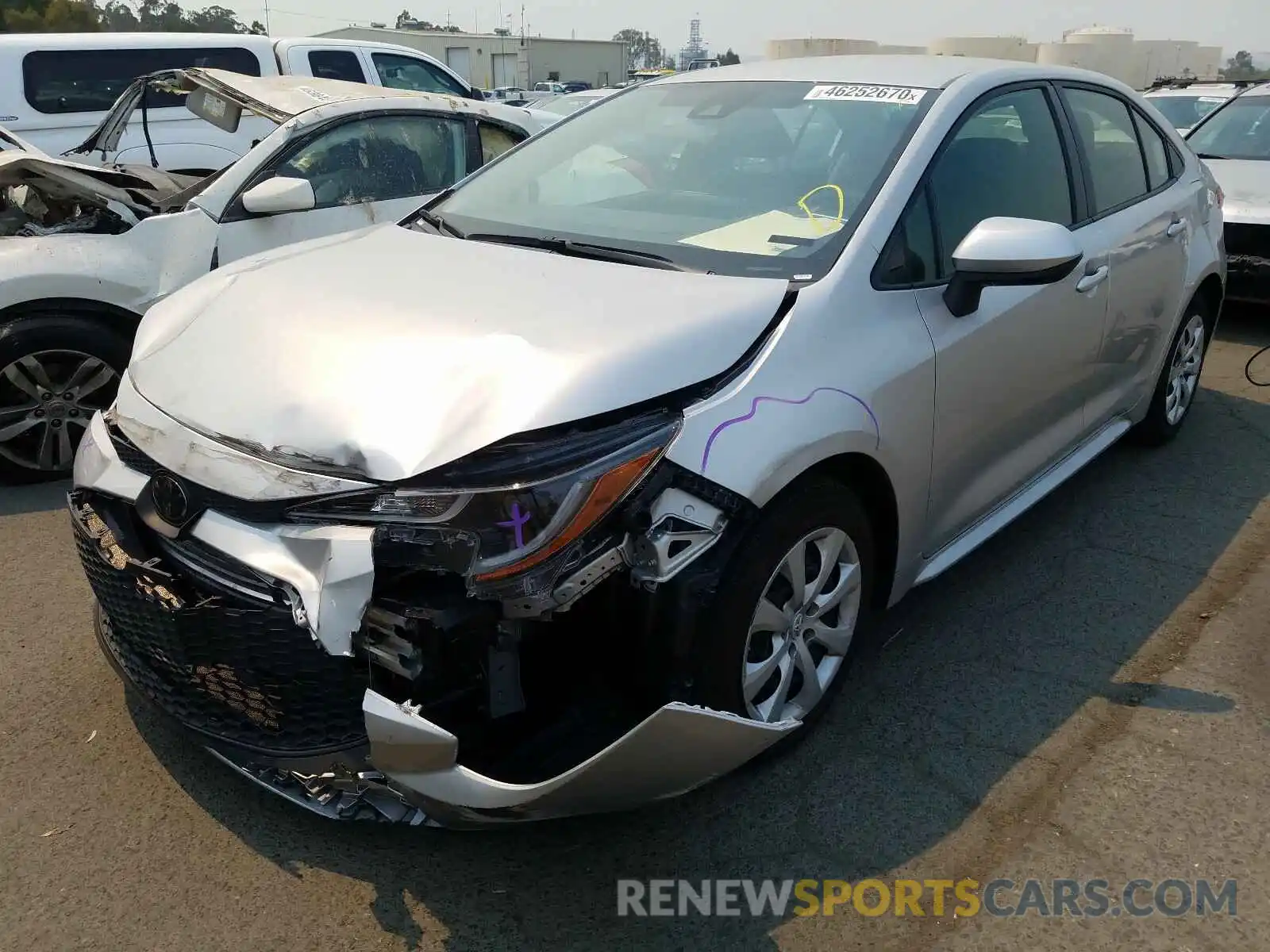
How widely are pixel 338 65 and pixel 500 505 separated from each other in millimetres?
9008

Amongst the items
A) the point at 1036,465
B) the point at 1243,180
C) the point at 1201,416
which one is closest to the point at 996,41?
the point at 1243,180

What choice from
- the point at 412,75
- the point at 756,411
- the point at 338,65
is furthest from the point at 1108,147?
the point at 412,75

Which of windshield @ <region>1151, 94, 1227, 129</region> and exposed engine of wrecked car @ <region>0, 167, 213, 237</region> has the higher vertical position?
windshield @ <region>1151, 94, 1227, 129</region>

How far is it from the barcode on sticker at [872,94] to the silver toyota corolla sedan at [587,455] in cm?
2

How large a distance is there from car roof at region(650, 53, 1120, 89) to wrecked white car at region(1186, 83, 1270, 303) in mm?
2749

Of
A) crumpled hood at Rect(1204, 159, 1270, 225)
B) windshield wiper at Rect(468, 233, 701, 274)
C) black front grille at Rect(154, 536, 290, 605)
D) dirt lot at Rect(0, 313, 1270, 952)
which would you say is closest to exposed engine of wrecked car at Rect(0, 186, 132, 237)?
dirt lot at Rect(0, 313, 1270, 952)

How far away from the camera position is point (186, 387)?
2361mm

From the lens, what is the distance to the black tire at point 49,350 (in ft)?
13.7

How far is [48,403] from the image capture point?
4289 mm

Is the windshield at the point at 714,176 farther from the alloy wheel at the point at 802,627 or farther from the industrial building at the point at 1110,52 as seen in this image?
the industrial building at the point at 1110,52

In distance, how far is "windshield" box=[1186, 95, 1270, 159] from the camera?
7648 mm

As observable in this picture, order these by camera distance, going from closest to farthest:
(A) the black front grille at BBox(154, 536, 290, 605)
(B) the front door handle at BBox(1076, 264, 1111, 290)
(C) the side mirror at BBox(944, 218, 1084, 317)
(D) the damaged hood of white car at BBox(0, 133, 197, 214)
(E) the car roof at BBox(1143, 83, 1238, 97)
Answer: (A) the black front grille at BBox(154, 536, 290, 605) → (C) the side mirror at BBox(944, 218, 1084, 317) → (B) the front door handle at BBox(1076, 264, 1111, 290) → (D) the damaged hood of white car at BBox(0, 133, 197, 214) → (E) the car roof at BBox(1143, 83, 1238, 97)

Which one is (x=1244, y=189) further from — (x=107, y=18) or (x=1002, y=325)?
(x=107, y=18)

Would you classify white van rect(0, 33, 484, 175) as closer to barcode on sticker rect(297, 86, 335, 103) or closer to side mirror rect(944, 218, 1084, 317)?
barcode on sticker rect(297, 86, 335, 103)
